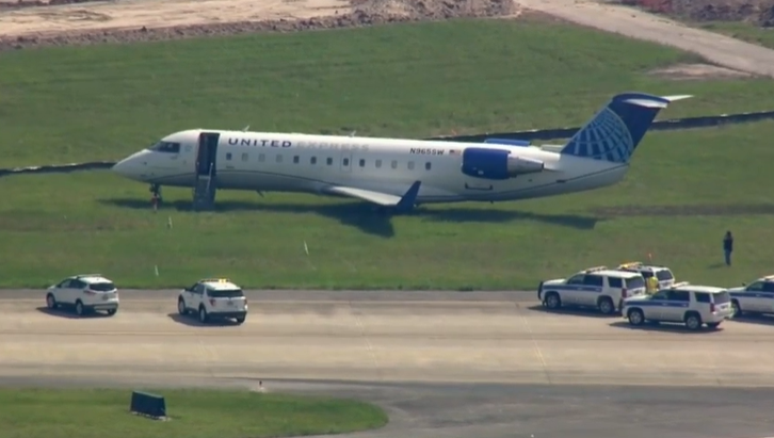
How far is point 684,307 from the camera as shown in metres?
68.2

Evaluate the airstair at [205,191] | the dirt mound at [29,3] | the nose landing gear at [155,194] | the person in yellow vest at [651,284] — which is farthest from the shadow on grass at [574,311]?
the dirt mound at [29,3]

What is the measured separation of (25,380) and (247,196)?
3620cm

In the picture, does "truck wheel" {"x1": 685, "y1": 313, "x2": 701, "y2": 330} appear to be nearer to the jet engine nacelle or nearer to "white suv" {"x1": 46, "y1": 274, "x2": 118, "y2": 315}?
the jet engine nacelle

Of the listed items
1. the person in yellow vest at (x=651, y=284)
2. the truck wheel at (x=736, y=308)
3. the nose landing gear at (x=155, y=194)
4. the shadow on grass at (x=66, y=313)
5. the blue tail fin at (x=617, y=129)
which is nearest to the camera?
the shadow on grass at (x=66, y=313)

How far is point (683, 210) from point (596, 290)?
2102 cm

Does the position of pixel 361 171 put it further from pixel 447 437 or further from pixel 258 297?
pixel 447 437

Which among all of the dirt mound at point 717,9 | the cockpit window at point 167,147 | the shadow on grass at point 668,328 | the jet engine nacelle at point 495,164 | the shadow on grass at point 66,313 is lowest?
the shadow on grass at point 66,313

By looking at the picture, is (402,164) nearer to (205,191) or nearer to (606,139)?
(205,191)

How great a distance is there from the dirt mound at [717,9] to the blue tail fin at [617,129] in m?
49.2

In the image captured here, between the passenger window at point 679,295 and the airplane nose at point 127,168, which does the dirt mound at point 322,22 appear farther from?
the passenger window at point 679,295

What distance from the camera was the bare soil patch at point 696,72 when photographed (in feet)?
384

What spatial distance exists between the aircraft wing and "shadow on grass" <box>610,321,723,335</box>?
62.4 feet

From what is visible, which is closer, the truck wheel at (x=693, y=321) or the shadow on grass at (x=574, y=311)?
the truck wheel at (x=693, y=321)

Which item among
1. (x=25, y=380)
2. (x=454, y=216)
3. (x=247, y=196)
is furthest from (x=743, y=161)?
(x=25, y=380)
